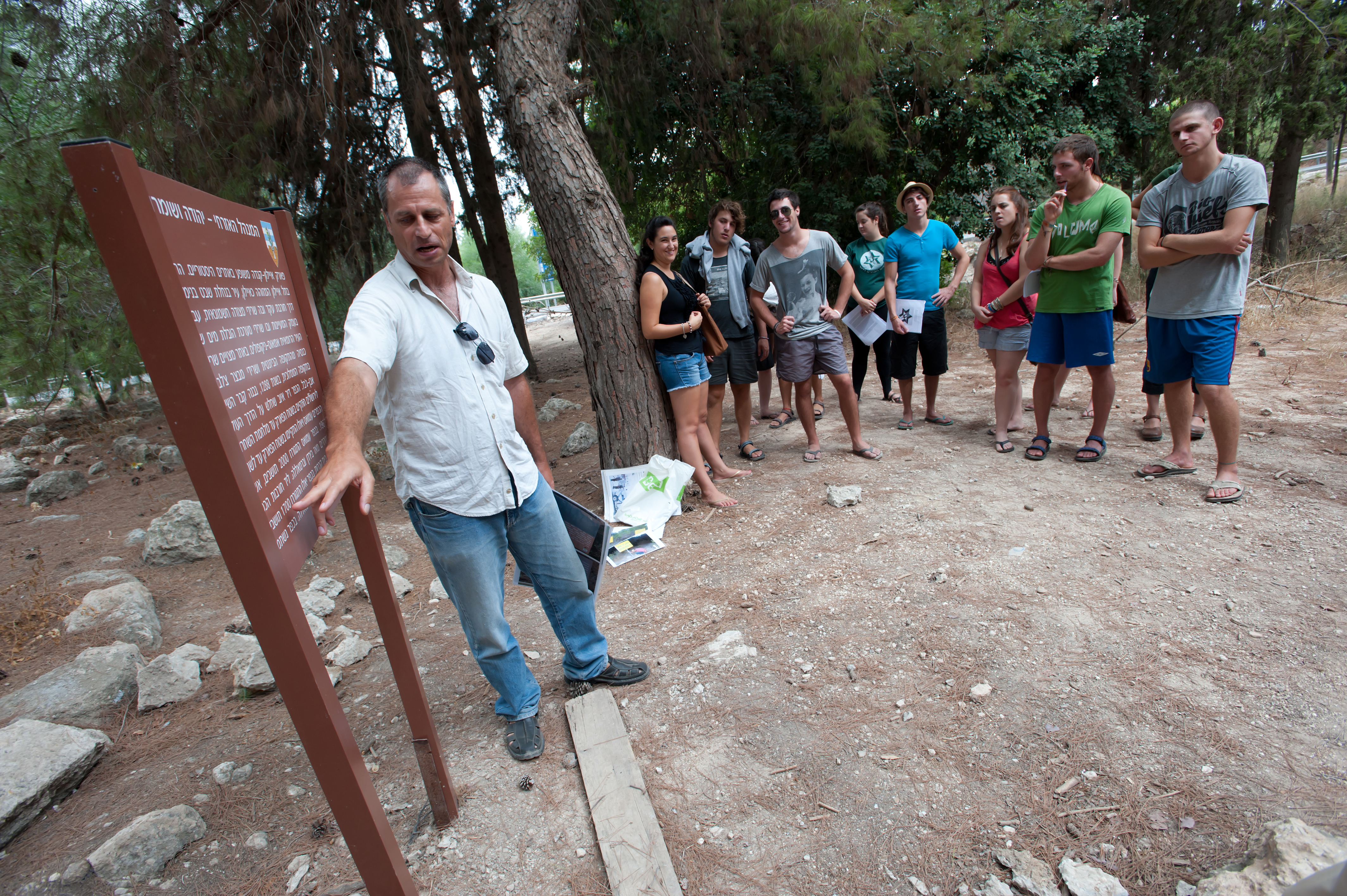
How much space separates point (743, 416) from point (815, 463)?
2.49 feet

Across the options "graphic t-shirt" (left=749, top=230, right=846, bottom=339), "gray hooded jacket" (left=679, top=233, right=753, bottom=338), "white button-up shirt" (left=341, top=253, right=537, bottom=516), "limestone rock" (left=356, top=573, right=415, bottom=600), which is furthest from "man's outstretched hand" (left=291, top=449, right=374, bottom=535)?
"graphic t-shirt" (left=749, top=230, right=846, bottom=339)

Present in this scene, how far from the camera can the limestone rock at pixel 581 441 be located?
21.1ft

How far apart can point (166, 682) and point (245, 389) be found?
261 cm

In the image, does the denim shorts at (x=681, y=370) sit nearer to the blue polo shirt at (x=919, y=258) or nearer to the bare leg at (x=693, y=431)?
the bare leg at (x=693, y=431)

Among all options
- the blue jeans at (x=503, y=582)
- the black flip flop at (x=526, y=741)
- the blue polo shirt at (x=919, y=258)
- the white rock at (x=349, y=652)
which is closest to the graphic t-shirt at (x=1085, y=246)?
the blue polo shirt at (x=919, y=258)

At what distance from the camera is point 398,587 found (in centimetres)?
419

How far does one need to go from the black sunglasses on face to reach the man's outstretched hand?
2.08 ft

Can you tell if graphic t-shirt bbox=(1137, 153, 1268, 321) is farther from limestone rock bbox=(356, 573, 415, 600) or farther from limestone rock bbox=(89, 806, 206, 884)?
limestone rock bbox=(89, 806, 206, 884)

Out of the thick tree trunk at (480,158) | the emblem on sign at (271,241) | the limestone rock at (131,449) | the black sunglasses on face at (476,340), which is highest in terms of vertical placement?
the thick tree trunk at (480,158)

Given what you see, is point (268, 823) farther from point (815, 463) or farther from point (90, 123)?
point (90, 123)

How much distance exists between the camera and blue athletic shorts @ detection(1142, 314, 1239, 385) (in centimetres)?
363

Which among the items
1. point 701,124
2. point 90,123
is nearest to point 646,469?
point 90,123

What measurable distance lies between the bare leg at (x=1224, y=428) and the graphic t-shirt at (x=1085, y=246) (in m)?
0.82

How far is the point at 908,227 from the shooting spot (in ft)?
17.8
